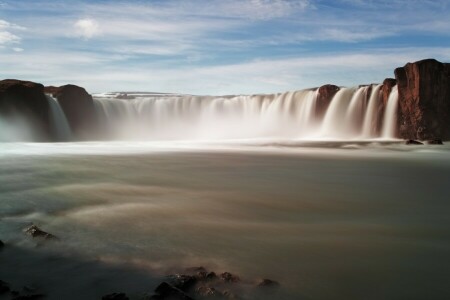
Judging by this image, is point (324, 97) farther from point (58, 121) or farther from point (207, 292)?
point (207, 292)

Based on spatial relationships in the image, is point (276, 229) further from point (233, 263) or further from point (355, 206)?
point (355, 206)

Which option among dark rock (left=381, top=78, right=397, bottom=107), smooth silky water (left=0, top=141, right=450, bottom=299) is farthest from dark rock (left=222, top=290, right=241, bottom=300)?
dark rock (left=381, top=78, right=397, bottom=107)

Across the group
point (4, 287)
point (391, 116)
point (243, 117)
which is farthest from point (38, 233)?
point (243, 117)

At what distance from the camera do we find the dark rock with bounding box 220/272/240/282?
11.8 ft

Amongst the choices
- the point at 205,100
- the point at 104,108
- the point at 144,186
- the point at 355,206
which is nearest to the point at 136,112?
the point at 104,108

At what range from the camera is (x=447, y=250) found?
14.8 ft

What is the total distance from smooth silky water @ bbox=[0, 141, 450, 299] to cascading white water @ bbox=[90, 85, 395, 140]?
2619 centimetres

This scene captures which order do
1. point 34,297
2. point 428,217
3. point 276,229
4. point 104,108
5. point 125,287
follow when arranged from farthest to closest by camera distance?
point 104,108 < point 428,217 < point 276,229 < point 125,287 < point 34,297

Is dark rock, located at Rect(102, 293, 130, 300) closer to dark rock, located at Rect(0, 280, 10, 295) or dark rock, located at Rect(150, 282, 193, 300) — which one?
dark rock, located at Rect(150, 282, 193, 300)

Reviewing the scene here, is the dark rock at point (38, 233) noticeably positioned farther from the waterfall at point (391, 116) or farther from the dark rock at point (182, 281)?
the waterfall at point (391, 116)

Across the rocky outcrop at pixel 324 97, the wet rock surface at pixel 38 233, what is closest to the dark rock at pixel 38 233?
the wet rock surface at pixel 38 233

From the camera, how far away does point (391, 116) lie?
1297 inches

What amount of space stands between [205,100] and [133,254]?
45.4 metres

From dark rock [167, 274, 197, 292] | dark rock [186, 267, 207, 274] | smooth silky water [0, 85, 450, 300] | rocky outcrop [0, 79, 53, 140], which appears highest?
rocky outcrop [0, 79, 53, 140]
